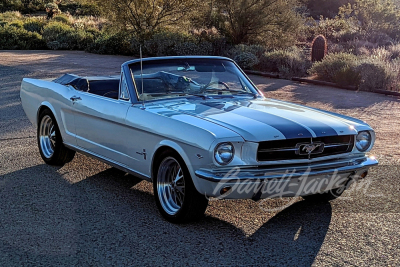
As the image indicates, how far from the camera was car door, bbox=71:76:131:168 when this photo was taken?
5516 mm

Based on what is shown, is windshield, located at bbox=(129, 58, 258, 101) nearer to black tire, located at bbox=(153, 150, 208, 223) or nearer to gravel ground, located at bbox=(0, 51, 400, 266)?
black tire, located at bbox=(153, 150, 208, 223)

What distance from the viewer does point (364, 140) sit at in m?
5.05

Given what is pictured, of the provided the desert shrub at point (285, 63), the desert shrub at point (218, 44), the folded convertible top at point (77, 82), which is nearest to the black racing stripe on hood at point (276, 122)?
the folded convertible top at point (77, 82)

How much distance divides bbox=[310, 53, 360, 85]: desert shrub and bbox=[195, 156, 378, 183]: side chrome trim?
1045 cm

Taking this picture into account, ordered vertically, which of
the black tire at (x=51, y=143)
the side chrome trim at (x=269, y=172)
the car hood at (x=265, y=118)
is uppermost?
the car hood at (x=265, y=118)

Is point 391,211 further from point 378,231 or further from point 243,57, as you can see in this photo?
point 243,57

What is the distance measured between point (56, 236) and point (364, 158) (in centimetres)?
273

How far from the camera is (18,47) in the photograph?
1073 inches

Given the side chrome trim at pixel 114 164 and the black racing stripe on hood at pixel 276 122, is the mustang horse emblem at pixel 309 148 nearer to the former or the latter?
the black racing stripe on hood at pixel 276 122

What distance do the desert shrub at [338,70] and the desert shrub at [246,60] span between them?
2308 mm

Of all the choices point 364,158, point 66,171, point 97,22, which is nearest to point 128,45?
point 97,22

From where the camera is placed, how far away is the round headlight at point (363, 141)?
5.00 meters

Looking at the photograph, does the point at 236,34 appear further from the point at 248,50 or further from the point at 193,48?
the point at 248,50

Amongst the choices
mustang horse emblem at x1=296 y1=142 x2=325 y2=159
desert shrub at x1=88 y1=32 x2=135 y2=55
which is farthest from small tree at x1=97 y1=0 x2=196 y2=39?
mustang horse emblem at x1=296 y1=142 x2=325 y2=159
